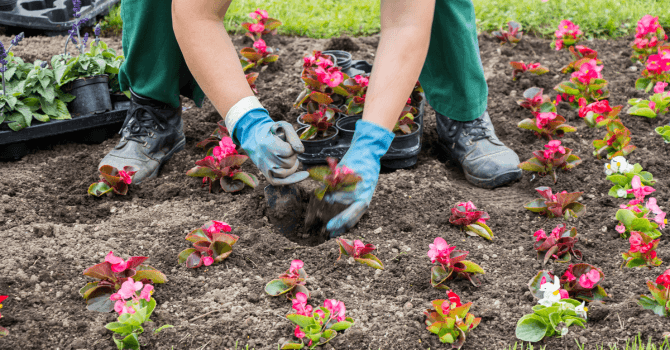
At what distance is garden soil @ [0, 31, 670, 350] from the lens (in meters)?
1.54

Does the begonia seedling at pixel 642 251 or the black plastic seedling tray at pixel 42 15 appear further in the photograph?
the black plastic seedling tray at pixel 42 15

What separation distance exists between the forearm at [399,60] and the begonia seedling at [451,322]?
30.0 inches

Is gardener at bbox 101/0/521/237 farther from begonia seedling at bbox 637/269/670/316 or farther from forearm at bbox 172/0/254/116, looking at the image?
begonia seedling at bbox 637/269/670/316

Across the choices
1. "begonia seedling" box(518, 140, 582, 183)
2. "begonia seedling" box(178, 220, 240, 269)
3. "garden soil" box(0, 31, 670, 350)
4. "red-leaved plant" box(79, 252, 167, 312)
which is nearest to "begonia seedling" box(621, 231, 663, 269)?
"garden soil" box(0, 31, 670, 350)

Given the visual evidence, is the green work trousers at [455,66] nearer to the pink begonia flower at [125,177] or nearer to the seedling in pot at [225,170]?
the seedling in pot at [225,170]

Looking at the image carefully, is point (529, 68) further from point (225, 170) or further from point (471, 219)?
point (225, 170)

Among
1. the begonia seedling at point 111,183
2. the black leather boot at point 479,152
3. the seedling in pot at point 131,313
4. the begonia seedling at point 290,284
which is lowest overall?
the black leather boot at point 479,152

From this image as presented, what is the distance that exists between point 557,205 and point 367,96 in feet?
2.76

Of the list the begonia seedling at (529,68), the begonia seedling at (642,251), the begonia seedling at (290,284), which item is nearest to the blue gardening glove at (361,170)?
the begonia seedling at (290,284)

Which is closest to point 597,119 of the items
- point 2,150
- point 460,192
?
point 460,192

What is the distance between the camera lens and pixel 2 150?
2.59m

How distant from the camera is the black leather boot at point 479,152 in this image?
7.95ft

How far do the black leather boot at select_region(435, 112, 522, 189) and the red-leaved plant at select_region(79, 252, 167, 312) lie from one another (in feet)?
4.86

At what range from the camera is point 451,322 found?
4.86 feet
